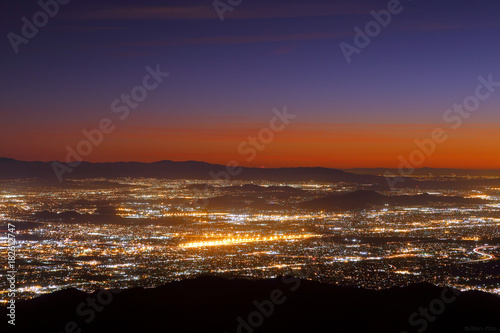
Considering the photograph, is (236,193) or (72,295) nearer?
(72,295)

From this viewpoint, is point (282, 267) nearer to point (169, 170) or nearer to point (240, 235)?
point (240, 235)

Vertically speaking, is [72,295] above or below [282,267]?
above

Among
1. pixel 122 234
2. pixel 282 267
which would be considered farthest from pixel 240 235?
pixel 282 267

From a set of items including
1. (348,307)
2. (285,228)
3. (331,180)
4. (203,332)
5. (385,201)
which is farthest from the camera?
(331,180)
